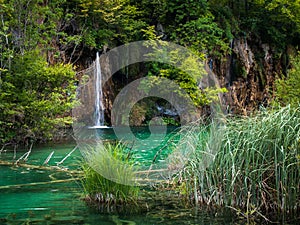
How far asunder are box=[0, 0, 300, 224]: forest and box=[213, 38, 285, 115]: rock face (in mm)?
67

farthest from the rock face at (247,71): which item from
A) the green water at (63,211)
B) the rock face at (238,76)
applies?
the green water at (63,211)

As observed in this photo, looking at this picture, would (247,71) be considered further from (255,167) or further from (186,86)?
(255,167)

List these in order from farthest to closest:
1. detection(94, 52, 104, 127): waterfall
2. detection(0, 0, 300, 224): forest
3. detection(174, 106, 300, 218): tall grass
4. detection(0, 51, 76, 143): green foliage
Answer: detection(94, 52, 104, 127): waterfall
detection(0, 51, 76, 143): green foliage
detection(0, 0, 300, 224): forest
detection(174, 106, 300, 218): tall grass

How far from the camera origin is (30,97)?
13.5 m

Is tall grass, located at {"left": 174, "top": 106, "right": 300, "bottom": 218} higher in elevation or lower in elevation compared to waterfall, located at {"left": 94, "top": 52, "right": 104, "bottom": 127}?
lower

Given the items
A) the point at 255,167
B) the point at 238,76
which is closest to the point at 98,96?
the point at 238,76

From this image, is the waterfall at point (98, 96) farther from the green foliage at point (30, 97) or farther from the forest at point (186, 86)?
the green foliage at point (30, 97)

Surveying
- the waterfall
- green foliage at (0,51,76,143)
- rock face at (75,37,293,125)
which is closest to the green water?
green foliage at (0,51,76,143)

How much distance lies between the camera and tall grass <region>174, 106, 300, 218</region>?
5.25 m

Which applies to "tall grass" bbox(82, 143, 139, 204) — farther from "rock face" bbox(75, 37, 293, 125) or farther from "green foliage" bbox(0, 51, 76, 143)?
"rock face" bbox(75, 37, 293, 125)

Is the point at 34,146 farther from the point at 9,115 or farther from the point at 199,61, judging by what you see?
the point at 199,61

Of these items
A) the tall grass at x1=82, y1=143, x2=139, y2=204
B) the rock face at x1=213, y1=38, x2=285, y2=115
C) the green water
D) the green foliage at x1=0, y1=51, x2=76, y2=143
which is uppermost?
the rock face at x1=213, y1=38, x2=285, y2=115

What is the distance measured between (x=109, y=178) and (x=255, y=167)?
1846 millimetres

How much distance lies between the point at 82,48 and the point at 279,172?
1751cm
